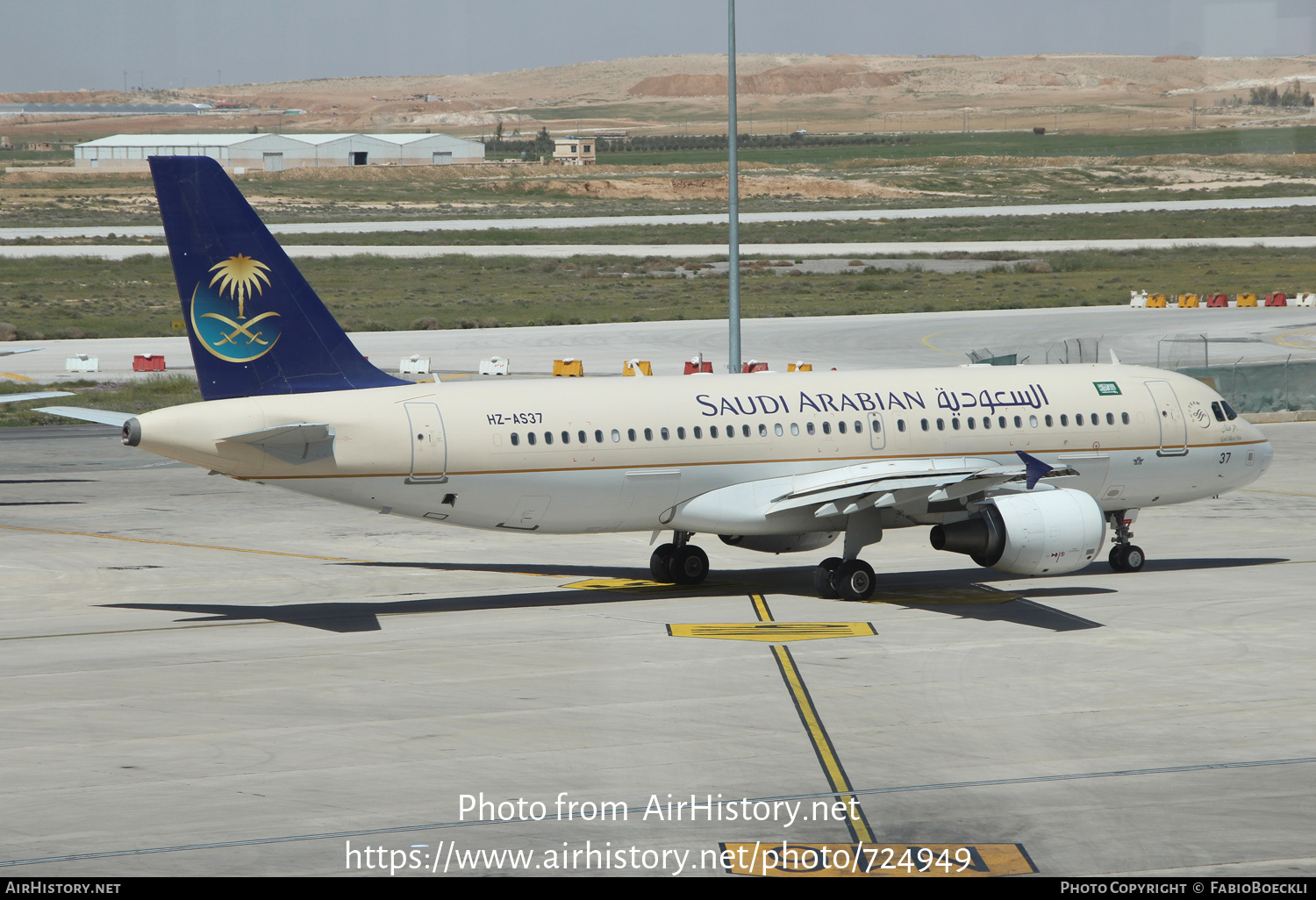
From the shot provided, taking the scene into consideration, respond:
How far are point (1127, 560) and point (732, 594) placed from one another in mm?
8970

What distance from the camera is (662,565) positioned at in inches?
1193

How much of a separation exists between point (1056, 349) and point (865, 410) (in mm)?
39771

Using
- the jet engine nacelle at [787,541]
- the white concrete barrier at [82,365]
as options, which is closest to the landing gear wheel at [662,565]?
the jet engine nacelle at [787,541]

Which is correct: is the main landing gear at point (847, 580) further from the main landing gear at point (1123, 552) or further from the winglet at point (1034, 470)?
the main landing gear at point (1123, 552)

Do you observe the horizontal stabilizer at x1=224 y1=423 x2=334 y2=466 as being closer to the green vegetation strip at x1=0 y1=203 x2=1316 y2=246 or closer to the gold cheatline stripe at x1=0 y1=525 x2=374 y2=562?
the gold cheatline stripe at x1=0 y1=525 x2=374 y2=562

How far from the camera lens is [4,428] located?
180 feet

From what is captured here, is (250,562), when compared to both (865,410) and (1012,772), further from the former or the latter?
(1012,772)

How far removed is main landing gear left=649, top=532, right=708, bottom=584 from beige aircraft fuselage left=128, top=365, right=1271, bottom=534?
1.73 metres

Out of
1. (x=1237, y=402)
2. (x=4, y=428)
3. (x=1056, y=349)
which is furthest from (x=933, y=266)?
(x=4, y=428)

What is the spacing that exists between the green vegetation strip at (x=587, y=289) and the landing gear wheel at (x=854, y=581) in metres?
58.5

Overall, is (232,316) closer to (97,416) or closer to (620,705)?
(97,416)

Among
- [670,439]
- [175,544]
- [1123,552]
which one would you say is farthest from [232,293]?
[1123,552]

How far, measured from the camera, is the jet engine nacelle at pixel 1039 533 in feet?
86.6


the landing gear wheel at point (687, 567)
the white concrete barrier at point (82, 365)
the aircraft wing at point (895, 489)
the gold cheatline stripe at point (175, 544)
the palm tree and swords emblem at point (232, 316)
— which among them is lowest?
the gold cheatline stripe at point (175, 544)
